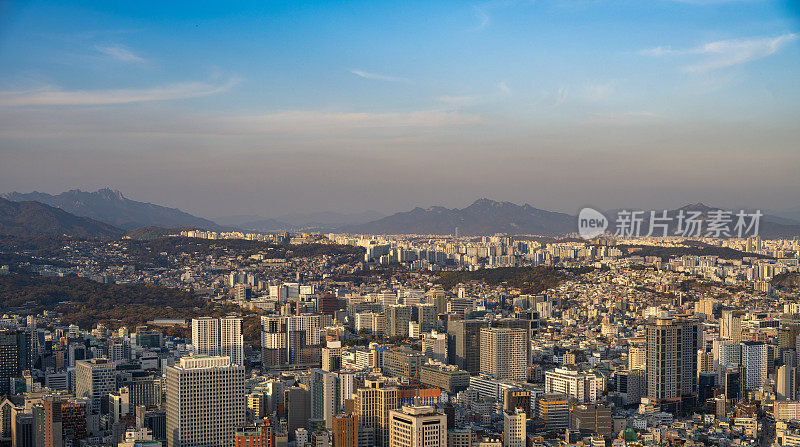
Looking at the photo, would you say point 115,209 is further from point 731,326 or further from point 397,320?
point 731,326

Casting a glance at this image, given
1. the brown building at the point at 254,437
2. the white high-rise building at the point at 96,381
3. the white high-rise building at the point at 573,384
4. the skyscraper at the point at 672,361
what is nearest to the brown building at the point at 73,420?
the white high-rise building at the point at 96,381

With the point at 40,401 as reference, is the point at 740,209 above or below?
above

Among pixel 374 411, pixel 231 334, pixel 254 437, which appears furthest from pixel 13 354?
pixel 374 411

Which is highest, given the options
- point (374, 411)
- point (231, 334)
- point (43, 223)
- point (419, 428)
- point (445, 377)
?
point (43, 223)

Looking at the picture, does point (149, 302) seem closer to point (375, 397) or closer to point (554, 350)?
point (554, 350)

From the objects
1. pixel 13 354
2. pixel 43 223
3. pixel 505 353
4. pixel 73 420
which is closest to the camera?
pixel 73 420

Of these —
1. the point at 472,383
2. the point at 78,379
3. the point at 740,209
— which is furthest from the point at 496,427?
the point at 740,209

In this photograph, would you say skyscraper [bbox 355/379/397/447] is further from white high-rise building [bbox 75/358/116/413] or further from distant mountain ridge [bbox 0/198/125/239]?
distant mountain ridge [bbox 0/198/125/239]
